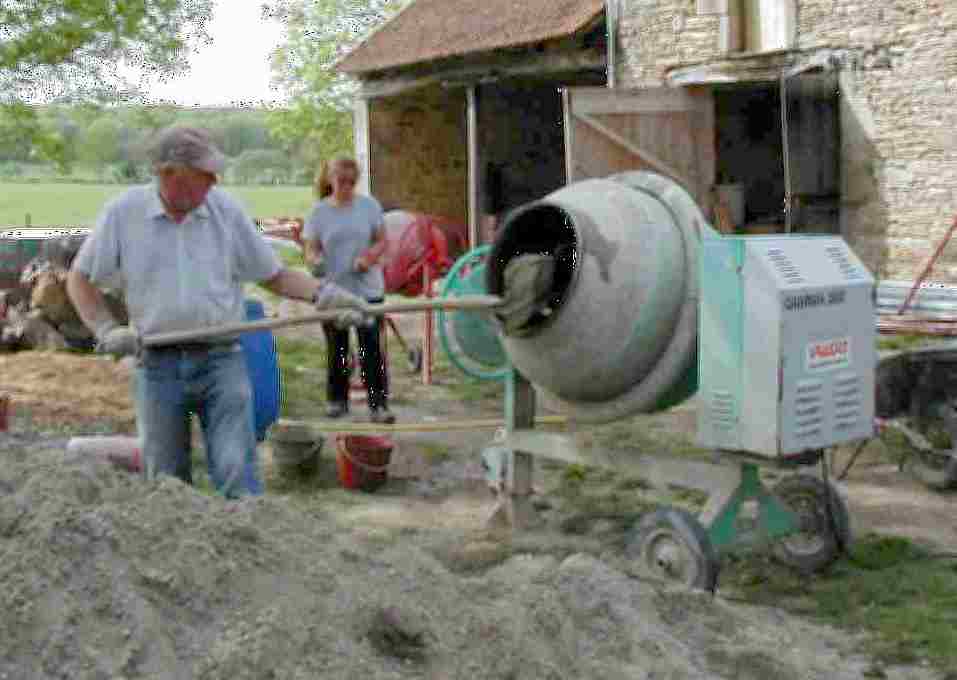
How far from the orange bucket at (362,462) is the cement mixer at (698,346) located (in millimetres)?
1069

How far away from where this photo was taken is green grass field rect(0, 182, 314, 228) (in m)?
35.9

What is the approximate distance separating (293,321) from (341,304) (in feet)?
0.57

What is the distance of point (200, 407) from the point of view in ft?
13.6

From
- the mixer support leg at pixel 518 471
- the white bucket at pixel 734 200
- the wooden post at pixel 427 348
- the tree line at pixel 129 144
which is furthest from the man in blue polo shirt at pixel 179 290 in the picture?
the white bucket at pixel 734 200

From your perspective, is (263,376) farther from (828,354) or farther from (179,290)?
(828,354)

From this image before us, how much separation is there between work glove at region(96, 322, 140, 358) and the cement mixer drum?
168 centimetres

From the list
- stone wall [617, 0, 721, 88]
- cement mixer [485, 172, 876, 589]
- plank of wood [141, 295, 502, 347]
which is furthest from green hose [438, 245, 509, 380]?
stone wall [617, 0, 721, 88]

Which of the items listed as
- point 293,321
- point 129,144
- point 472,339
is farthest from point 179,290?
point 129,144

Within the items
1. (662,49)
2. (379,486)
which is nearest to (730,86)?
(662,49)

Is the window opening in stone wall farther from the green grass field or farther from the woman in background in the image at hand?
the green grass field

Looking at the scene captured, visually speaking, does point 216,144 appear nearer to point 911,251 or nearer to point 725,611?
point 725,611

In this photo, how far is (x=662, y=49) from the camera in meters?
13.3

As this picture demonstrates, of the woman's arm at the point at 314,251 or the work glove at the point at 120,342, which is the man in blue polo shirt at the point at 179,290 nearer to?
the work glove at the point at 120,342

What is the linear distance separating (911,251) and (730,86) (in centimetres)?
281
